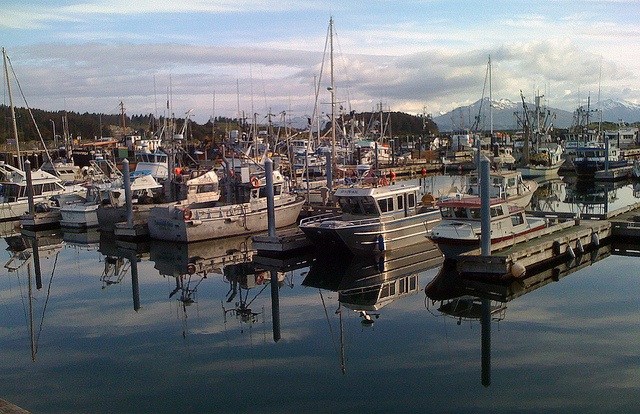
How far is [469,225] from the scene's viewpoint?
801 inches

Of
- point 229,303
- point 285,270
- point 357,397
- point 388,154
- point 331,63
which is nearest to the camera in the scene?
point 357,397

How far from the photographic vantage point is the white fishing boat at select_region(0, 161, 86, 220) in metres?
35.8

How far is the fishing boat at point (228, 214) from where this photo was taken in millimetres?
26895

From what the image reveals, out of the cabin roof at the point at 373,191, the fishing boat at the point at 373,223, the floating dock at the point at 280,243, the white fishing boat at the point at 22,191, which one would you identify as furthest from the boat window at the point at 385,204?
the white fishing boat at the point at 22,191

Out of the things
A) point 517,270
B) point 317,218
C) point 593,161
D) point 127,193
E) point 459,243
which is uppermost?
point 127,193

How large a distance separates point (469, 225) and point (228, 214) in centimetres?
1107

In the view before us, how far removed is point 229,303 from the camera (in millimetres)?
18000

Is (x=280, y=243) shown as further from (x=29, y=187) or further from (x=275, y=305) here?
(x=29, y=187)

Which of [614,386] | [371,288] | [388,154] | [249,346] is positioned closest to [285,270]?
[371,288]

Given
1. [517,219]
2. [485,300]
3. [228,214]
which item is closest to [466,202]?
[517,219]

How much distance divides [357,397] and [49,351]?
722 centimetres

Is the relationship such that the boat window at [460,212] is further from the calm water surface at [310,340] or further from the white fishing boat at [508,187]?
the white fishing boat at [508,187]

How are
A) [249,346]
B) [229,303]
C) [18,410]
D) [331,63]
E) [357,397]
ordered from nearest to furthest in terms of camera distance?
[18,410]
[357,397]
[249,346]
[229,303]
[331,63]

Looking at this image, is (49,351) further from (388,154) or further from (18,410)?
(388,154)
